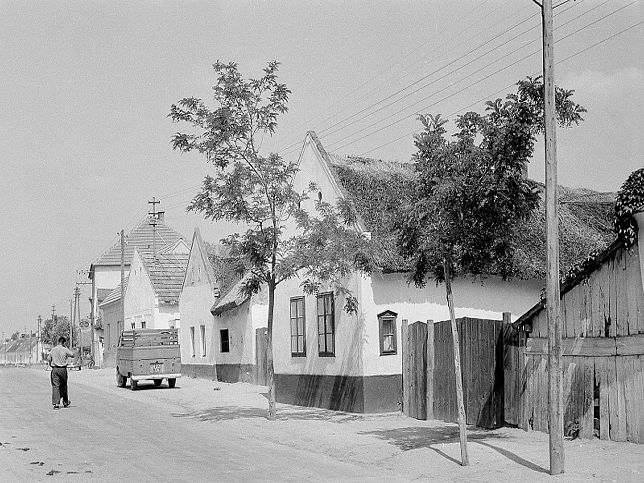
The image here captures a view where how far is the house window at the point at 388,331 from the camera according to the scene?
20.2 meters

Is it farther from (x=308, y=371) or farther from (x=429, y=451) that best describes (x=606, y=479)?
(x=308, y=371)

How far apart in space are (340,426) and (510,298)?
6.17 meters

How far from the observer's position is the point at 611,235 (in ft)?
77.1

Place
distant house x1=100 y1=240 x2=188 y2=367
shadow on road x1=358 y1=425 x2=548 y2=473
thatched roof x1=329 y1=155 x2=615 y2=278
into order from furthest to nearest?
distant house x1=100 y1=240 x2=188 y2=367 → thatched roof x1=329 y1=155 x2=615 y2=278 → shadow on road x1=358 y1=425 x2=548 y2=473

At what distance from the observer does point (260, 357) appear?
30.9 m

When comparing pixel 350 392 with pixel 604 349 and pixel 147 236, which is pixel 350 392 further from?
pixel 147 236

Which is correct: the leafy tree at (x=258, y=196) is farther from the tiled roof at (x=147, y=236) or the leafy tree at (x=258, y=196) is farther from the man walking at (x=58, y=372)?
the tiled roof at (x=147, y=236)

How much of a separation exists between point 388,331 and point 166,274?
29783mm

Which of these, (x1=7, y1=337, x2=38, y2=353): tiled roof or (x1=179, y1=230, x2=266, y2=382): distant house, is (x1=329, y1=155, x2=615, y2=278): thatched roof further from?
(x1=7, y1=337, x2=38, y2=353): tiled roof

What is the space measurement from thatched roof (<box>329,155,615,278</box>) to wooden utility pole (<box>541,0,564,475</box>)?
8.25 m

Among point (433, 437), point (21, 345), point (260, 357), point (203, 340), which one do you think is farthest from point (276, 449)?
point (21, 345)

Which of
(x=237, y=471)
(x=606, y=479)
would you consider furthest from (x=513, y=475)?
(x=237, y=471)

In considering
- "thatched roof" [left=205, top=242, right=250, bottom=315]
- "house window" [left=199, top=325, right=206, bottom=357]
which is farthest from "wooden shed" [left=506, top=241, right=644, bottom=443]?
"house window" [left=199, top=325, right=206, bottom=357]

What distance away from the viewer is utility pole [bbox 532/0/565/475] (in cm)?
1088
